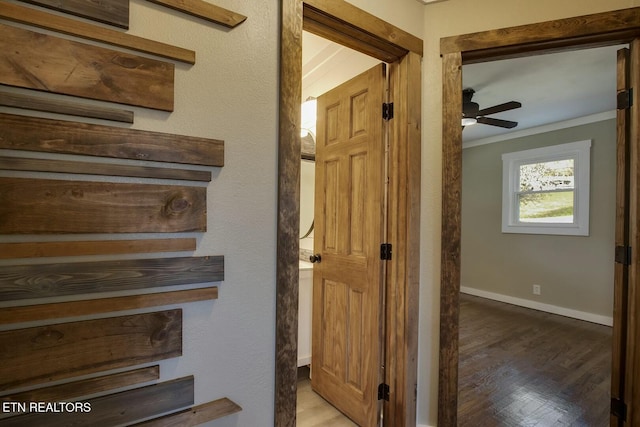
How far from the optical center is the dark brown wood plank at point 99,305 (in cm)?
83

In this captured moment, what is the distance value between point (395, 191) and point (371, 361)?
3.32 feet

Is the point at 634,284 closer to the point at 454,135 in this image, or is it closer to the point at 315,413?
the point at 454,135

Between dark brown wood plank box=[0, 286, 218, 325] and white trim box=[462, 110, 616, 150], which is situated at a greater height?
white trim box=[462, 110, 616, 150]

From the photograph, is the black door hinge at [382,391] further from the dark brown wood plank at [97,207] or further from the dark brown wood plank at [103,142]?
the dark brown wood plank at [103,142]

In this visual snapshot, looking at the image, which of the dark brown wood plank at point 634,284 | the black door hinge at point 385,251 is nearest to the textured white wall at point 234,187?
the black door hinge at point 385,251

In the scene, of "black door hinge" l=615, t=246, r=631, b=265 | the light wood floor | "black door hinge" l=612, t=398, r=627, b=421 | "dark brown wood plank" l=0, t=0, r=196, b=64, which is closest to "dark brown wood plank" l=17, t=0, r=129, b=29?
"dark brown wood plank" l=0, t=0, r=196, b=64

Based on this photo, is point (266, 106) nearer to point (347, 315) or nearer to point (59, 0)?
point (59, 0)

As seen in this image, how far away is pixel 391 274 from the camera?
1.73 meters

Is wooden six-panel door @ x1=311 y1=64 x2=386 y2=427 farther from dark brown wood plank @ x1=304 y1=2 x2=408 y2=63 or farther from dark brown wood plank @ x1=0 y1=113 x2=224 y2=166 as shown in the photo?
dark brown wood plank @ x1=0 y1=113 x2=224 y2=166

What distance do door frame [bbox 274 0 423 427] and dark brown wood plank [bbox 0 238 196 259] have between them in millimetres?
390

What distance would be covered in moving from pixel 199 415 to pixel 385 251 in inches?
46.0

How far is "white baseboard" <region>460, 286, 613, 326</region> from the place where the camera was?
3.69 meters

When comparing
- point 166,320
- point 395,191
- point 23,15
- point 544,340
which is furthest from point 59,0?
point 544,340

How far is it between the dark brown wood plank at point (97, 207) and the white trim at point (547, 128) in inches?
185
